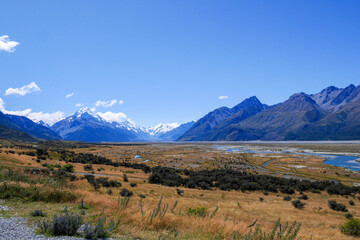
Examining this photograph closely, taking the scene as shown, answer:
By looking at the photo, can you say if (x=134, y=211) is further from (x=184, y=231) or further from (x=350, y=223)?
(x=350, y=223)

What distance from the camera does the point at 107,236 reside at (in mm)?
7797

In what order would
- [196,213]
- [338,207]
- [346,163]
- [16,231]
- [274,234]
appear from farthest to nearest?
[346,163] → [338,207] → [196,213] → [16,231] → [274,234]

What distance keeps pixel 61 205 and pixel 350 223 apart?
23.9m

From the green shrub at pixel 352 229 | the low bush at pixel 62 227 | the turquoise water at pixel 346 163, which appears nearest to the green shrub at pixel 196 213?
the low bush at pixel 62 227

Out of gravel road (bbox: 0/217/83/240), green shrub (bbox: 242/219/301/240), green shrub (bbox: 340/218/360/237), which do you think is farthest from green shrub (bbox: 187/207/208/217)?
green shrub (bbox: 340/218/360/237)

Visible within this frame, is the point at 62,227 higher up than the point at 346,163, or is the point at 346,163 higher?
the point at 62,227

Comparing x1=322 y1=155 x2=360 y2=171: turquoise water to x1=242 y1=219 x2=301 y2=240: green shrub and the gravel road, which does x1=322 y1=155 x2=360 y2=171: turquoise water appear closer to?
x1=242 y1=219 x2=301 y2=240: green shrub

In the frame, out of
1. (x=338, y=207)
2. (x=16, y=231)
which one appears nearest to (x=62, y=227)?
(x=16, y=231)

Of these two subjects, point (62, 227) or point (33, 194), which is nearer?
point (62, 227)

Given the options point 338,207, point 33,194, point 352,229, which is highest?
point 33,194

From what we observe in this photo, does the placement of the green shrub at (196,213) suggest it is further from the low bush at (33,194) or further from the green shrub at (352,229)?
the green shrub at (352,229)

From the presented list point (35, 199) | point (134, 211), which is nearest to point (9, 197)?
point (35, 199)

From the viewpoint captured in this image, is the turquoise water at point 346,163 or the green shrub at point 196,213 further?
the turquoise water at point 346,163

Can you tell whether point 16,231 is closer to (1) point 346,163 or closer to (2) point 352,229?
(2) point 352,229
